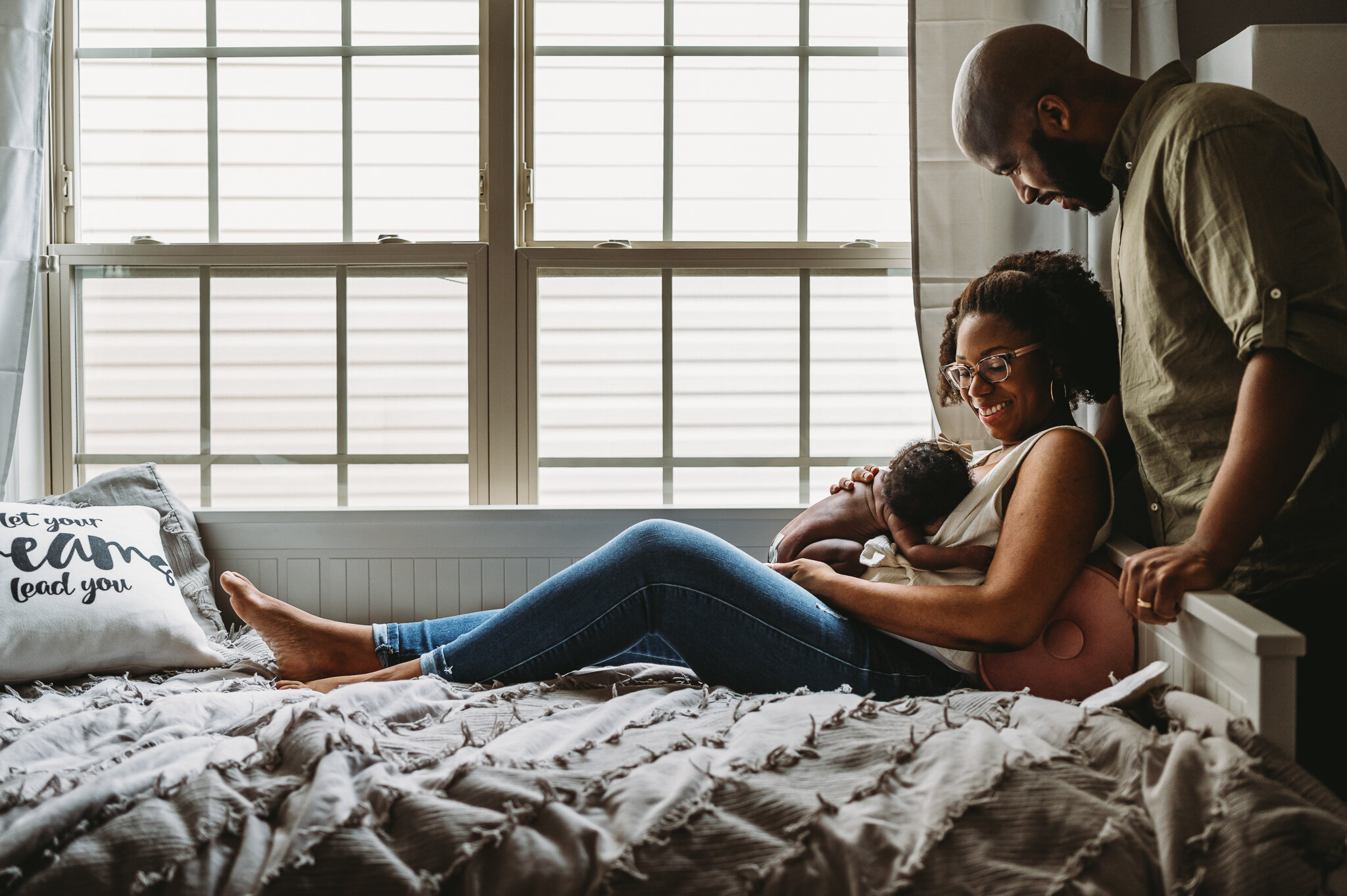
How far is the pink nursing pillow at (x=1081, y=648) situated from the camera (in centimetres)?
124

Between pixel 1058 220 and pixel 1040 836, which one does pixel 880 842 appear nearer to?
pixel 1040 836

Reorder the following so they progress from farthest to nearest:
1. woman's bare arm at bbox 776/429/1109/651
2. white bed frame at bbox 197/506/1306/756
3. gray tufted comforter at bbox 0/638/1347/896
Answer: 1. white bed frame at bbox 197/506/1306/756
2. woman's bare arm at bbox 776/429/1109/651
3. gray tufted comforter at bbox 0/638/1347/896

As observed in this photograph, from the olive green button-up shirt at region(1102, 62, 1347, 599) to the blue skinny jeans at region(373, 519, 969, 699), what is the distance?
0.50 m

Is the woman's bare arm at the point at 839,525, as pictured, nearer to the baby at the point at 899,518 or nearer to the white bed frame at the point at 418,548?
the baby at the point at 899,518

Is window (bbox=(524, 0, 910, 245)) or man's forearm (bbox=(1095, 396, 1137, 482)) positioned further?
window (bbox=(524, 0, 910, 245))

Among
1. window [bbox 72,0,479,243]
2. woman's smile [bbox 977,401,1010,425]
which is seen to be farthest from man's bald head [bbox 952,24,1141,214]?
window [bbox 72,0,479,243]

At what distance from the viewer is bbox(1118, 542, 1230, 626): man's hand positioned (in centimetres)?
105

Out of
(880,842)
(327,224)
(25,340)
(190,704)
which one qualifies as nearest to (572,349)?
(327,224)

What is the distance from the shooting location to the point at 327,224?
2.07 m

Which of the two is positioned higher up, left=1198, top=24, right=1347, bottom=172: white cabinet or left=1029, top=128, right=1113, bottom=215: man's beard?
left=1198, top=24, right=1347, bottom=172: white cabinet

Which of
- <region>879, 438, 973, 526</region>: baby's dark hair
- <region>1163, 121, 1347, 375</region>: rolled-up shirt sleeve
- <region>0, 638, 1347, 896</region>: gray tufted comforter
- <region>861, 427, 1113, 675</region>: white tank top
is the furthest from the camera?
<region>879, 438, 973, 526</region>: baby's dark hair

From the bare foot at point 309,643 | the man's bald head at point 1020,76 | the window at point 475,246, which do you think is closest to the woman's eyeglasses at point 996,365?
the man's bald head at point 1020,76

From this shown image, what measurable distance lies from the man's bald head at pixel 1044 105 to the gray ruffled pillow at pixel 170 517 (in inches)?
73.9

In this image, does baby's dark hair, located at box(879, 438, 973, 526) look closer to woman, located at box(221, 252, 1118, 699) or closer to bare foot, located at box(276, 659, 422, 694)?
woman, located at box(221, 252, 1118, 699)
